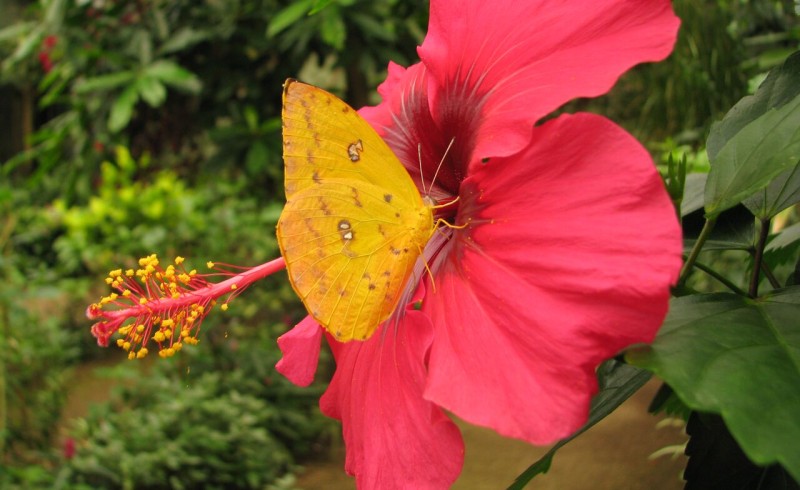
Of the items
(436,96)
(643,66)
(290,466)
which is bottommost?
(290,466)

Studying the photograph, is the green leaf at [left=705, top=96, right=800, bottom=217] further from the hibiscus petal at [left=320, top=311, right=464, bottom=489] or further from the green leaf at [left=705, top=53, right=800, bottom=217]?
the hibiscus petal at [left=320, top=311, right=464, bottom=489]

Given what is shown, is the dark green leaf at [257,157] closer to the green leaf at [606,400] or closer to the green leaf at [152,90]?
the green leaf at [152,90]

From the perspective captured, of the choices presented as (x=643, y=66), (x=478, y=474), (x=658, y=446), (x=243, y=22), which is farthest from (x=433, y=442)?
(x=643, y=66)

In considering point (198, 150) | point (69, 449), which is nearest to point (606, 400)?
point (69, 449)

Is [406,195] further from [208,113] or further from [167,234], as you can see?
[167,234]

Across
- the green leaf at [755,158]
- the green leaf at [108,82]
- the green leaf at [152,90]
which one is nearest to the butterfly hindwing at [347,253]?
the green leaf at [755,158]

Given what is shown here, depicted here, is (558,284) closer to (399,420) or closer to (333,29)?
(399,420)

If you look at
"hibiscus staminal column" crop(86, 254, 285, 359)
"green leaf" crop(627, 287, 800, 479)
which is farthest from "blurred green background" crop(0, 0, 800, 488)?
"green leaf" crop(627, 287, 800, 479)
